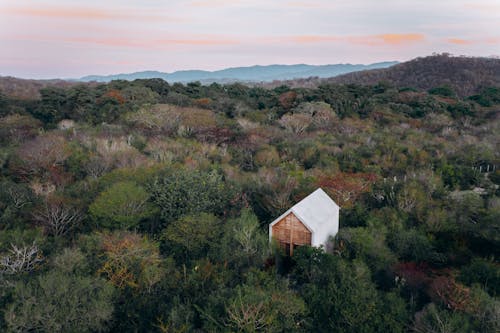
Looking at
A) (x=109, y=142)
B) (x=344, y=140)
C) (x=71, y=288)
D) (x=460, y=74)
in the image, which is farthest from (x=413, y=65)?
(x=71, y=288)

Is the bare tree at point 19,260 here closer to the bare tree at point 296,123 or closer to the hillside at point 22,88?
the bare tree at point 296,123

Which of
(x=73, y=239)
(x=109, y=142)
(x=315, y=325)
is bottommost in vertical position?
(x=315, y=325)

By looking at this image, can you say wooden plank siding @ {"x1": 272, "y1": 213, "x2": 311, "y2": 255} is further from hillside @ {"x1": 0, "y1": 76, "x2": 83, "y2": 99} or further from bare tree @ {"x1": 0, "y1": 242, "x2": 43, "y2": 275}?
hillside @ {"x1": 0, "y1": 76, "x2": 83, "y2": 99}

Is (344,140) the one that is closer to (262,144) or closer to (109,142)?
(262,144)

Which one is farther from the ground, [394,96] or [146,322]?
[394,96]

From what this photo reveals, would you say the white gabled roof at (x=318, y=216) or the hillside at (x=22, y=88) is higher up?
the hillside at (x=22, y=88)

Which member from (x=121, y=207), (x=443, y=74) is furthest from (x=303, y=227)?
(x=443, y=74)

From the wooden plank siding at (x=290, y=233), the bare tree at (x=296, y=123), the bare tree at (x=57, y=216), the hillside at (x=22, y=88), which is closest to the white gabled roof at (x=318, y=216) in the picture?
the wooden plank siding at (x=290, y=233)

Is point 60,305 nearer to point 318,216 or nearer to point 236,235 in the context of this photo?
point 236,235
